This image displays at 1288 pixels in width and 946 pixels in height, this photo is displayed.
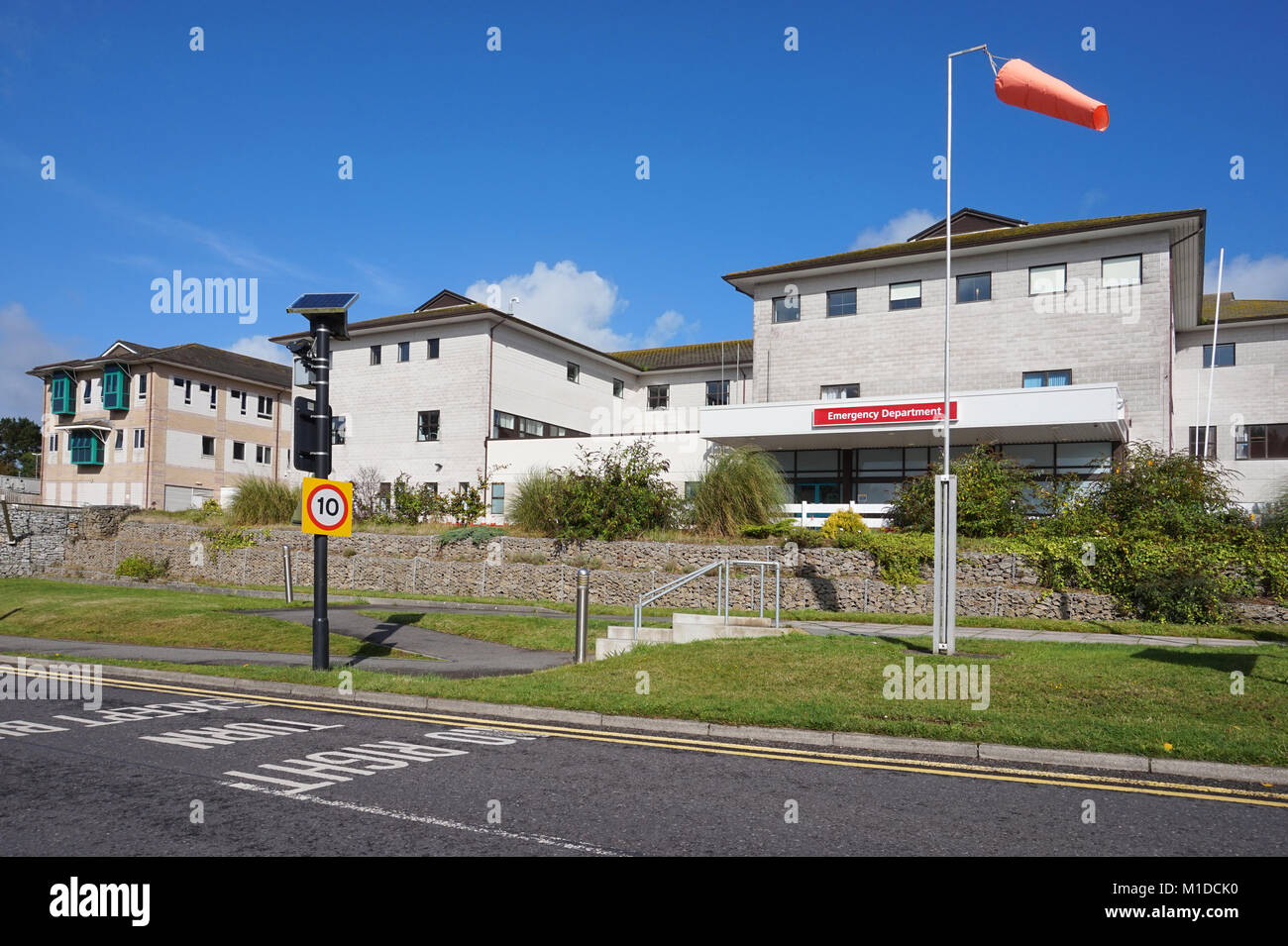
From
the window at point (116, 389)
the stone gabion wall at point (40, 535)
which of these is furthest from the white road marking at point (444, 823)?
the window at point (116, 389)

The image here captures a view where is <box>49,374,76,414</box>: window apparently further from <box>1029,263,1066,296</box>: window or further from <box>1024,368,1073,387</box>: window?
<box>1029,263,1066,296</box>: window

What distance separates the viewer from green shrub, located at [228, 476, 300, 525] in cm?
3422

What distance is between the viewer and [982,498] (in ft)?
71.5

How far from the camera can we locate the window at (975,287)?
105ft

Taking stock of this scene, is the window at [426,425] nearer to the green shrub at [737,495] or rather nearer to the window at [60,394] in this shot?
the green shrub at [737,495]

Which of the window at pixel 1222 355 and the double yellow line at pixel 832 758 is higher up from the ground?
the window at pixel 1222 355

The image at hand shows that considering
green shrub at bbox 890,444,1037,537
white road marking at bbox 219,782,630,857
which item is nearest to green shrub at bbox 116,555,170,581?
green shrub at bbox 890,444,1037,537

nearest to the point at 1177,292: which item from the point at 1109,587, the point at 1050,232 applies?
the point at 1050,232

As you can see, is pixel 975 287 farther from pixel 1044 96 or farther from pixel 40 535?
pixel 40 535

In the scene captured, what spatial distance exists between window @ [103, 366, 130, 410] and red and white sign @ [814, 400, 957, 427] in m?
42.7

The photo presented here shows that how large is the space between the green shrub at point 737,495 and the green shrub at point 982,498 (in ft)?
11.3

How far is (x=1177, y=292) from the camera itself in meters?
34.5
